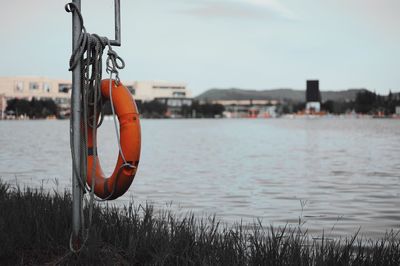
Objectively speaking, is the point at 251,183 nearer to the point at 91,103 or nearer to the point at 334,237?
the point at 334,237

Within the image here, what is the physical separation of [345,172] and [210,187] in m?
5.92

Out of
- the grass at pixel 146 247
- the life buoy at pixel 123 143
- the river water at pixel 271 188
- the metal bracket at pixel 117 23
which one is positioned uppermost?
the metal bracket at pixel 117 23

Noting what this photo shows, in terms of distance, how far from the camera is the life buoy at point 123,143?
5.96 metres

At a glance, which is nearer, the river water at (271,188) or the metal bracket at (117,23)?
the metal bracket at (117,23)

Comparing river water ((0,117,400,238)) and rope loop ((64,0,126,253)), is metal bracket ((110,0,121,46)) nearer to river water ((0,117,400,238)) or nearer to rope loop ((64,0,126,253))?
rope loop ((64,0,126,253))

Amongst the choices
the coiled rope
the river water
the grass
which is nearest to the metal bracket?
the coiled rope

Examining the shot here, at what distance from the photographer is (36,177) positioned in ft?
63.9

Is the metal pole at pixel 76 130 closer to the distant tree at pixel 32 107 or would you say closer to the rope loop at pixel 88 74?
the rope loop at pixel 88 74

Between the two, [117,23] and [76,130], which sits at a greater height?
[117,23]

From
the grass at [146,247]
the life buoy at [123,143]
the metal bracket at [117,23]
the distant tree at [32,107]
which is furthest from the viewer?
the distant tree at [32,107]

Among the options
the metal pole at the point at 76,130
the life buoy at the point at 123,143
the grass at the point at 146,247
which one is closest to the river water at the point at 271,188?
the grass at the point at 146,247

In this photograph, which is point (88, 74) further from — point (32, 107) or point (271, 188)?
point (32, 107)

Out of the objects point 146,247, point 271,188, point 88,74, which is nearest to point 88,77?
point 88,74

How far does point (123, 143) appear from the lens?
19.7ft
